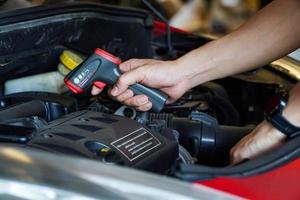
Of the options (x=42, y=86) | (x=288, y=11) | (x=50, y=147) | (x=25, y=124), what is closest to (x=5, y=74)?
(x=42, y=86)

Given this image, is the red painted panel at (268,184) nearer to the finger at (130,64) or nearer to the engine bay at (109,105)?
the engine bay at (109,105)

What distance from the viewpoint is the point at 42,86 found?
44.9 inches

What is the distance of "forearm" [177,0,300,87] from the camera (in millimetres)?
983

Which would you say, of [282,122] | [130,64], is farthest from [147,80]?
[282,122]

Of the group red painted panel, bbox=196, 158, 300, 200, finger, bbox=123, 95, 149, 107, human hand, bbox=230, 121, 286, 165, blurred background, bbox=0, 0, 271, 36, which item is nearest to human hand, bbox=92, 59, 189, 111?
finger, bbox=123, 95, 149, 107

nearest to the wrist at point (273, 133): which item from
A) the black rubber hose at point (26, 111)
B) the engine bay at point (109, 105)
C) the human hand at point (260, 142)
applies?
the human hand at point (260, 142)

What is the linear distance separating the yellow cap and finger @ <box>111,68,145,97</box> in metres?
0.16

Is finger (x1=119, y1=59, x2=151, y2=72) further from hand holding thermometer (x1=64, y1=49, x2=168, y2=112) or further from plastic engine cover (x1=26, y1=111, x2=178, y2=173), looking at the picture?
plastic engine cover (x1=26, y1=111, x2=178, y2=173)

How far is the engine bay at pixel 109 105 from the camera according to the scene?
30.8 inches

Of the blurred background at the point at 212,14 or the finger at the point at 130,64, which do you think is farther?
the blurred background at the point at 212,14

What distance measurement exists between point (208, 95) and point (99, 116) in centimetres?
37

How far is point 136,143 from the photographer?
0.80m

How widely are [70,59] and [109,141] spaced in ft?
1.29

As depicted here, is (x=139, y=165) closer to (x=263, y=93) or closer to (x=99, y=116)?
(x=99, y=116)
